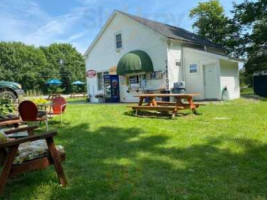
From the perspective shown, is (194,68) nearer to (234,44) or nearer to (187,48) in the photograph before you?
(187,48)

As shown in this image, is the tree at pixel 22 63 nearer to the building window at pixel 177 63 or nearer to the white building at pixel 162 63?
the white building at pixel 162 63

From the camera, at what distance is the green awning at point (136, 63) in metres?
17.8

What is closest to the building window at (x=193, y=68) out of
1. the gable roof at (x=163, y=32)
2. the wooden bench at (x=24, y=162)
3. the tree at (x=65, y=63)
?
the gable roof at (x=163, y=32)

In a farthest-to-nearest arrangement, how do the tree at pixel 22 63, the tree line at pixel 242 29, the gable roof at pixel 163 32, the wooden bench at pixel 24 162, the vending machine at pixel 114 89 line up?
1. the tree at pixel 22 63
2. the tree line at pixel 242 29
3. the vending machine at pixel 114 89
4. the gable roof at pixel 163 32
5. the wooden bench at pixel 24 162

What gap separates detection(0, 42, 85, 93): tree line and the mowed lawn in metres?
47.3

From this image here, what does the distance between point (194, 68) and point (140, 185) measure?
590 inches

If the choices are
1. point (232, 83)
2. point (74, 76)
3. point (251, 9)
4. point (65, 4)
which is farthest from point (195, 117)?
point (74, 76)

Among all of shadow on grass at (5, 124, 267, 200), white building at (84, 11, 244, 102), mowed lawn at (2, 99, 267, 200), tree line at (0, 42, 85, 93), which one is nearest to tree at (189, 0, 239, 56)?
white building at (84, 11, 244, 102)

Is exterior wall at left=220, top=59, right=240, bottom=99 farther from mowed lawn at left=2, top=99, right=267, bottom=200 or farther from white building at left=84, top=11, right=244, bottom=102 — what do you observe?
mowed lawn at left=2, top=99, right=267, bottom=200

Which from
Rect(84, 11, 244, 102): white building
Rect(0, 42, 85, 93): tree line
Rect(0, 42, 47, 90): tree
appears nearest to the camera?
Rect(84, 11, 244, 102): white building

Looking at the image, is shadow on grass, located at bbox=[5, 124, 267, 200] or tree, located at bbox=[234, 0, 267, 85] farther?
tree, located at bbox=[234, 0, 267, 85]

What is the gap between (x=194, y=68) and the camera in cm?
1798

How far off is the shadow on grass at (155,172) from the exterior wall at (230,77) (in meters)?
12.2

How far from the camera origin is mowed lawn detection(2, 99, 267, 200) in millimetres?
3643
